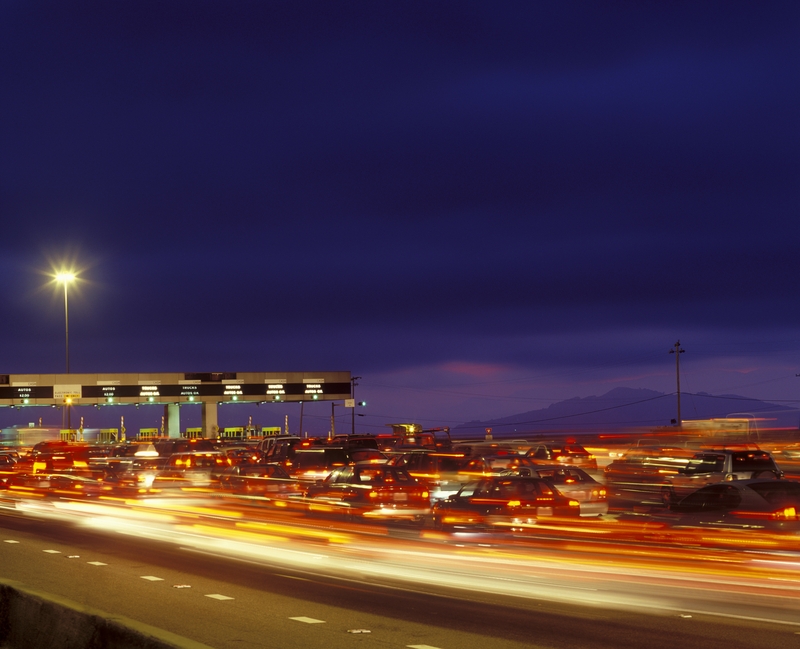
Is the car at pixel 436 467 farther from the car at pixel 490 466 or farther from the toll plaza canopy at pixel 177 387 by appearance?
the toll plaza canopy at pixel 177 387

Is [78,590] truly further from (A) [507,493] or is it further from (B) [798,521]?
(B) [798,521]

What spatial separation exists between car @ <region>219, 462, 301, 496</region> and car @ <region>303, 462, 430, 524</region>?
2647 millimetres

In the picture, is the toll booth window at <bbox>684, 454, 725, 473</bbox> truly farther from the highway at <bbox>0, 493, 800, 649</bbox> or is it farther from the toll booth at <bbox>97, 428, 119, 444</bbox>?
the toll booth at <bbox>97, 428, 119, 444</bbox>

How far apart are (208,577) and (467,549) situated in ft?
12.9

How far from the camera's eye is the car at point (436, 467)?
2870 cm

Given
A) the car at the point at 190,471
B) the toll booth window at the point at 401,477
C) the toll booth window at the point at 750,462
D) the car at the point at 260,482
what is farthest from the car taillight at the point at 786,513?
the car at the point at 190,471

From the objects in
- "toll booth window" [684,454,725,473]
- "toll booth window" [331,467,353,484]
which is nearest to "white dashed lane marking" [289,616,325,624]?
"toll booth window" [331,467,353,484]

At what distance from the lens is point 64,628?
8.20 metres

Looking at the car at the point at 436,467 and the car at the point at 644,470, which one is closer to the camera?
the car at the point at 436,467

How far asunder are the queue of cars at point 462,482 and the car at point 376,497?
23 mm

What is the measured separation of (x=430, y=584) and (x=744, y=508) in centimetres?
548

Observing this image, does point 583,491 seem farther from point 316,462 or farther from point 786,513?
point 316,462

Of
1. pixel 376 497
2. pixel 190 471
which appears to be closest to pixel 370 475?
pixel 376 497

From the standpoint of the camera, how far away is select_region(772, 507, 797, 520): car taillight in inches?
614
